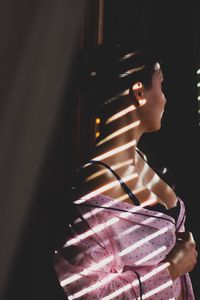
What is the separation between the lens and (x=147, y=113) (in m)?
1.15

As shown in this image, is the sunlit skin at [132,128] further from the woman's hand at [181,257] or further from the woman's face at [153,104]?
the woman's hand at [181,257]

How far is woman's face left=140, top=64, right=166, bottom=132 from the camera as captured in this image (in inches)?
44.8

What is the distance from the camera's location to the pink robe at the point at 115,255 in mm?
982

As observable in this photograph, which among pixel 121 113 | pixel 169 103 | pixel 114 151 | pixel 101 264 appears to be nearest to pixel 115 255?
pixel 101 264

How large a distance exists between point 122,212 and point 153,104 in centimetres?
36

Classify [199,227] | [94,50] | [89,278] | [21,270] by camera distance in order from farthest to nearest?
1. [199,227]
2. [21,270]
3. [94,50]
4. [89,278]

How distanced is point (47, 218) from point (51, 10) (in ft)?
2.49

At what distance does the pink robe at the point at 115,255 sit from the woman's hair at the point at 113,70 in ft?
1.09

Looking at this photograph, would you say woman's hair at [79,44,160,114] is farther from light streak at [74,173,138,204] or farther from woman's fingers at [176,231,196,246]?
woman's fingers at [176,231,196,246]

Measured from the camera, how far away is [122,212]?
1006 millimetres

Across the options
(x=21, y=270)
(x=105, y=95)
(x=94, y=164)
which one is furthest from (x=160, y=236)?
(x=21, y=270)

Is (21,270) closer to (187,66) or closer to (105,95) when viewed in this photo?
(105,95)

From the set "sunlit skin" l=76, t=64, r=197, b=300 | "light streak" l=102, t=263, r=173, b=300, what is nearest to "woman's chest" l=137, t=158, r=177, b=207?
"sunlit skin" l=76, t=64, r=197, b=300

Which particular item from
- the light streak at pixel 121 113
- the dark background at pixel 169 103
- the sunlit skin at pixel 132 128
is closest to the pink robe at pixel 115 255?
the sunlit skin at pixel 132 128
